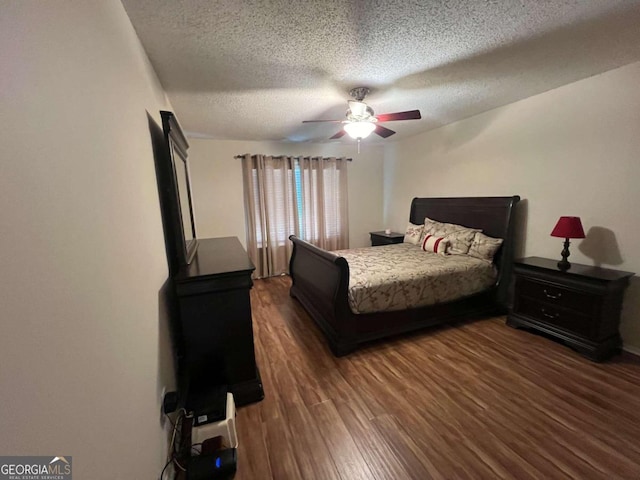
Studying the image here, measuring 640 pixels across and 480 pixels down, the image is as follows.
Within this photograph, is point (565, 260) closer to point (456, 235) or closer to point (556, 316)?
point (556, 316)

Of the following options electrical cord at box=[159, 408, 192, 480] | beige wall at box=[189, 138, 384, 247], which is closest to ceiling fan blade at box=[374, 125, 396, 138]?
beige wall at box=[189, 138, 384, 247]

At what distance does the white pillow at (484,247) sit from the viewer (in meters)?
3.00

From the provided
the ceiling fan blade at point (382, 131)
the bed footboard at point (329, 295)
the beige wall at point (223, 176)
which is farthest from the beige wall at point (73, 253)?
the beige wall at point (223, 176)

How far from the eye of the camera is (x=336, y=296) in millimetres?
2309

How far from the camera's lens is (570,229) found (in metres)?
2.34

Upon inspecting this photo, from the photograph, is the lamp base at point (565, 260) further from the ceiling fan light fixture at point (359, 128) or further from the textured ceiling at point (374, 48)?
the ceiling fan light fixture at point (359, 128)

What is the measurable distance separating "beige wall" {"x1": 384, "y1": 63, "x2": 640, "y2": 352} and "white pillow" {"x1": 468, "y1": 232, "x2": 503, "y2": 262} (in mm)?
363

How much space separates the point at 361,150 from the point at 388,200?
1146 millimetres

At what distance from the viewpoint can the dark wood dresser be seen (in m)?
1.62

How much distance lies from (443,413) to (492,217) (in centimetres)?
240

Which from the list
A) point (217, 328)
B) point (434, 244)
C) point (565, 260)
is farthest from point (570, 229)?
point (217, 328)

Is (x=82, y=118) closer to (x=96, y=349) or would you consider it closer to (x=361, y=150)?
(x=96, y=349)

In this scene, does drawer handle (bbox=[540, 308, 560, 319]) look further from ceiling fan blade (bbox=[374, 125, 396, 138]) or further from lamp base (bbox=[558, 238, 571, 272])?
ceiling fan blade (bbox=[374, 125, 396, 138])

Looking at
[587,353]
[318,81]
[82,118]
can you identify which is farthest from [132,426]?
[587,353]
